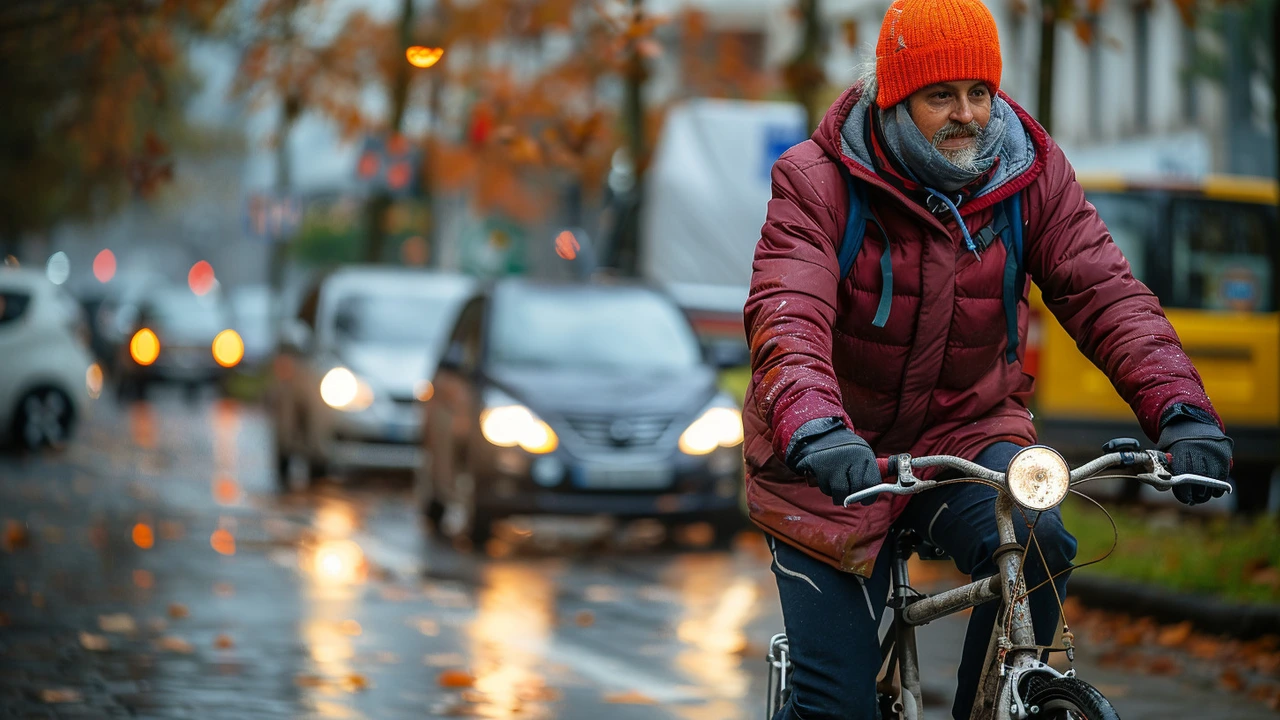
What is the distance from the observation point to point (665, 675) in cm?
760

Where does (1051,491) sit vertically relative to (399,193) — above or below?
below

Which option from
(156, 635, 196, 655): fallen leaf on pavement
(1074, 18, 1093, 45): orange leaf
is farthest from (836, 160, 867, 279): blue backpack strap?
(1074, 18, 1093, 45): orange leaf

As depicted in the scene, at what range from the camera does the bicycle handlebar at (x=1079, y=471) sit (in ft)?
11.5

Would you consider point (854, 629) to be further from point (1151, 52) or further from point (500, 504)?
point (1151, 52)

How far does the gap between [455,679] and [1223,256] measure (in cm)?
691

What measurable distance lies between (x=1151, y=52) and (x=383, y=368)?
21392mm

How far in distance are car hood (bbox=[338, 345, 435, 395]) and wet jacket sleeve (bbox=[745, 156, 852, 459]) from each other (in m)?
11.8

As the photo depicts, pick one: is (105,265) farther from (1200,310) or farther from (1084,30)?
(1084,30)

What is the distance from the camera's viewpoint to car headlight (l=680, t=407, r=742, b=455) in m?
A: 12.0

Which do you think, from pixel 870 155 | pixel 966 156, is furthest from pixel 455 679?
pixel 966 156

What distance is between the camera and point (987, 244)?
4.01 meters

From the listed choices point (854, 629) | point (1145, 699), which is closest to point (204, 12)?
point (1145, 699)

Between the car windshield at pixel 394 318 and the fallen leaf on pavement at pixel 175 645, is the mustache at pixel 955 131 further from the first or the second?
the car windshield at pixel 394 318

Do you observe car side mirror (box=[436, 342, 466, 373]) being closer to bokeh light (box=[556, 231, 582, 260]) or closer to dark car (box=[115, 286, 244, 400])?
bokeh light (box=[556, 231, 582, 260])
